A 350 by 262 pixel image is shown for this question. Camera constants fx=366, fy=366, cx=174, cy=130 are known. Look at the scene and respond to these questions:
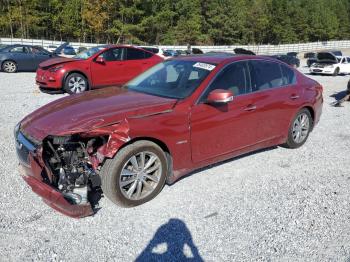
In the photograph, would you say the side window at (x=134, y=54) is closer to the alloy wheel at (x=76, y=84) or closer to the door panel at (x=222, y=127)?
the alloy wheel at (x=76, y=84)

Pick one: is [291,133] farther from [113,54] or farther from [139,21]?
[139,21]

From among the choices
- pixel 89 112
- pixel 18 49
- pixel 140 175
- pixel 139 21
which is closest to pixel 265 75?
pixel 140 175

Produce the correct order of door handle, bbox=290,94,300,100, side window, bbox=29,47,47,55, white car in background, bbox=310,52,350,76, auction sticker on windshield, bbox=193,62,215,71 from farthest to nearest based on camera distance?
white car in background, bbox=310,52,350,76, side window, bbox=29,47,47,55, door handle, bbox=290,94,300,100, auction sticker on windshield, bbox=193,62,215,71

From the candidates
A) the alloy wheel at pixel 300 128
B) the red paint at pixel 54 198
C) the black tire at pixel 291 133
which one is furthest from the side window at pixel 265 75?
the red paint at pixel 54 198

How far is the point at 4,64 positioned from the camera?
1717cm

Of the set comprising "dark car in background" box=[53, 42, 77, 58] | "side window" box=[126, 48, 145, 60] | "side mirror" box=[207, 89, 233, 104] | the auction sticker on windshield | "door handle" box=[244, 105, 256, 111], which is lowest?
"dark car in background" box=[53, 42, 77, 58]

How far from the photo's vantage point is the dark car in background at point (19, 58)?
1723 cm

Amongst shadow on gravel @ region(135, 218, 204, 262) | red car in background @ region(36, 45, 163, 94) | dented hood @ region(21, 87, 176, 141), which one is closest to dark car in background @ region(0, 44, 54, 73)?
red car in background @ region(36, 45, 163, 94)

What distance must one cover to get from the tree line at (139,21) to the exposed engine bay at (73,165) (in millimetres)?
54958

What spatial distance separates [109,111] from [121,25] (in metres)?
55.9

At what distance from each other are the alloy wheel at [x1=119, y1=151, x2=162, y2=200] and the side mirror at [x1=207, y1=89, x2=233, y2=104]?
97 cm

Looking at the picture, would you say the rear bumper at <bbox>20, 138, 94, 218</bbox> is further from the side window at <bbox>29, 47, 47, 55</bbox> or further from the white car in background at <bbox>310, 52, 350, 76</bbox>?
the white car in background at <bbox>310, 52, 350, 76</bbox>

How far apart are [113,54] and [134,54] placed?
80 centimetres

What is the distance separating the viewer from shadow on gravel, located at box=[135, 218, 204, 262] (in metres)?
3.19
